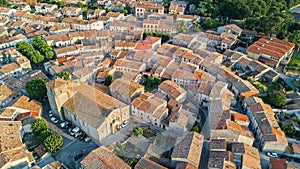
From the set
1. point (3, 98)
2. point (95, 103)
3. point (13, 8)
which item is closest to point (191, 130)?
point (95, 103)

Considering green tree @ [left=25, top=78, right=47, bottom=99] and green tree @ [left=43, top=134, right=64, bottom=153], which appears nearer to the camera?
green tree @ [left=43, top=134, right=64, bottom=153]

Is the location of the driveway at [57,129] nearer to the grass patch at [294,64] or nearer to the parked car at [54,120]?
the parked car at [54,120]

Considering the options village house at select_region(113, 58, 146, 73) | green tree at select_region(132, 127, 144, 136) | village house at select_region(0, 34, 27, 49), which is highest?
village house at select_region(0, 34, 27, 49)

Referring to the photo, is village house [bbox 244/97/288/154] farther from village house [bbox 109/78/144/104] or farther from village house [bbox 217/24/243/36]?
village house [bbox 217/24/243/36]

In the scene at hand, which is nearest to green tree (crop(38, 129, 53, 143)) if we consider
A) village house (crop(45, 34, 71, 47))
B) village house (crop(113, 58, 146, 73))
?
village house (crop(113, 58, 146, 73))

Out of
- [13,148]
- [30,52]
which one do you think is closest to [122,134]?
[13,148]
